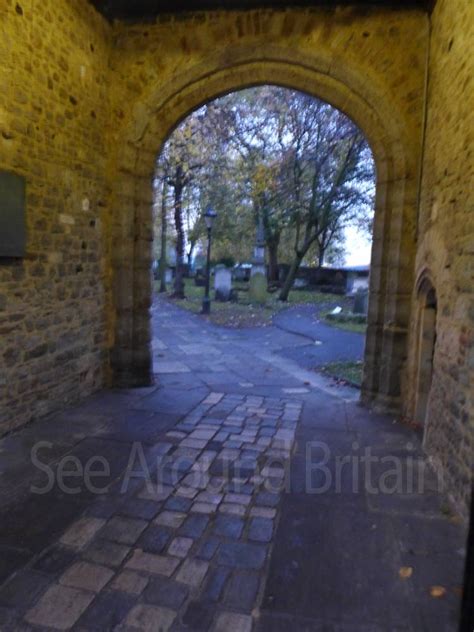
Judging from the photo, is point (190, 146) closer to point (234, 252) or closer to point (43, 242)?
point (43, 242)

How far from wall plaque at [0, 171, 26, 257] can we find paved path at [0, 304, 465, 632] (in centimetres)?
181

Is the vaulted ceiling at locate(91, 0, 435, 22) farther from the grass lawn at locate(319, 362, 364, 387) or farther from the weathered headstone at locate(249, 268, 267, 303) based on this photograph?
the weathered headstone at locate(249, 268, 267, 303)

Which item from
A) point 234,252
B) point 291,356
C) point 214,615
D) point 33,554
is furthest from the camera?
point 234,252

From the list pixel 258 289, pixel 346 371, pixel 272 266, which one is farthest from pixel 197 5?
pixel 272 266

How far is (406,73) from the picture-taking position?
17.4 ft

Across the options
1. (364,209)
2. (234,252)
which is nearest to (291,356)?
(364,209)

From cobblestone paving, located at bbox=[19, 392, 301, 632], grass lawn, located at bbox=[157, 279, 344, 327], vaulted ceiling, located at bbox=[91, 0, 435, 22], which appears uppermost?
vaulted ceiling, located at bbox=[91, 0, 435, 22]

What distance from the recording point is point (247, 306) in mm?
16859

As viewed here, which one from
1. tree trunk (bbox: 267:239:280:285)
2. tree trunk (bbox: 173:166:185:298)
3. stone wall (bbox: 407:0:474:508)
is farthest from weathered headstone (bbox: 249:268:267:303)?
stone wall (bbox: 407:0:474:508)

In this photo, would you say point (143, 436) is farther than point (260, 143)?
No

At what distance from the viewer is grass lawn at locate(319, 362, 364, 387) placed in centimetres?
709

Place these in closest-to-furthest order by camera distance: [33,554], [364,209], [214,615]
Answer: [214,615], [33,554], [364,209]

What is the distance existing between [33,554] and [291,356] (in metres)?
6.67

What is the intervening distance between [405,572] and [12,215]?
424 centimetres
